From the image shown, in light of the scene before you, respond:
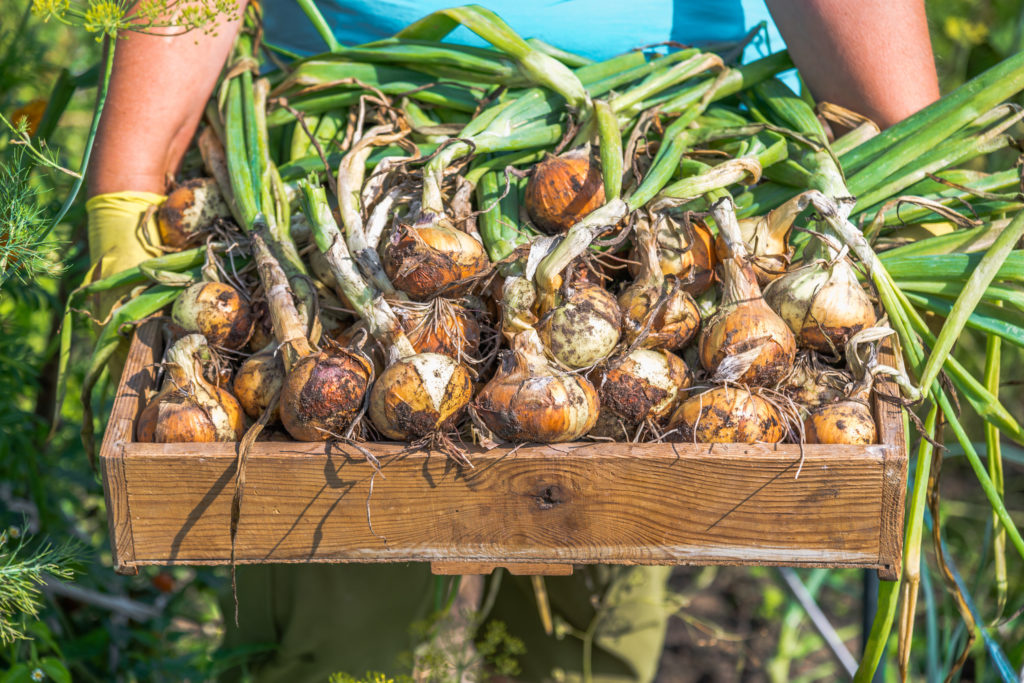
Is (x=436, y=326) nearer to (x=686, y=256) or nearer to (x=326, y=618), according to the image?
(x=686, y=256)

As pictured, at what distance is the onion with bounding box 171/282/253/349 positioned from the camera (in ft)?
3.78

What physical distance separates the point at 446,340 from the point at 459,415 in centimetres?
11

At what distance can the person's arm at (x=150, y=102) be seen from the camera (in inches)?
51.3

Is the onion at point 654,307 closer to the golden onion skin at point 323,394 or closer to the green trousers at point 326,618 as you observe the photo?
the golden onion skin at point 323,394

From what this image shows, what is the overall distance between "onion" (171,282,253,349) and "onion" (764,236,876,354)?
0.78m

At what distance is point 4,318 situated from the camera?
1.73 meters

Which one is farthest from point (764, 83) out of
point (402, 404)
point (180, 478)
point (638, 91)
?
point (180, 478)

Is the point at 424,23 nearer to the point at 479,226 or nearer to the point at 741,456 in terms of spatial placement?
the point at 479,226

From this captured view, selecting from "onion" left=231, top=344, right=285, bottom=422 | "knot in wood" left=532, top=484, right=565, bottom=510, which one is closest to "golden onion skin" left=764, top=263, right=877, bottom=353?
"knot in wood" left=532, top=484, right=565, bottom=510

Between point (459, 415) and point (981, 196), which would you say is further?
point (981, 196)

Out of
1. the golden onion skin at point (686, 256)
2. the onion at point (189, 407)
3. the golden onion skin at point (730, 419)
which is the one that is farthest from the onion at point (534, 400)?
the onion at point (189, 407)

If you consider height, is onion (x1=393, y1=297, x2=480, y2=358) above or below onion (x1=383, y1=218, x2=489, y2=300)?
below

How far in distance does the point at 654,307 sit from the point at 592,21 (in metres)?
0.62

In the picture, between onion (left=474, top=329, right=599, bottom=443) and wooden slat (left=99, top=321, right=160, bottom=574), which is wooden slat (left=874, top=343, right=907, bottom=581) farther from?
wooden slat (left=99, top=321, right=160, bottom=574)
